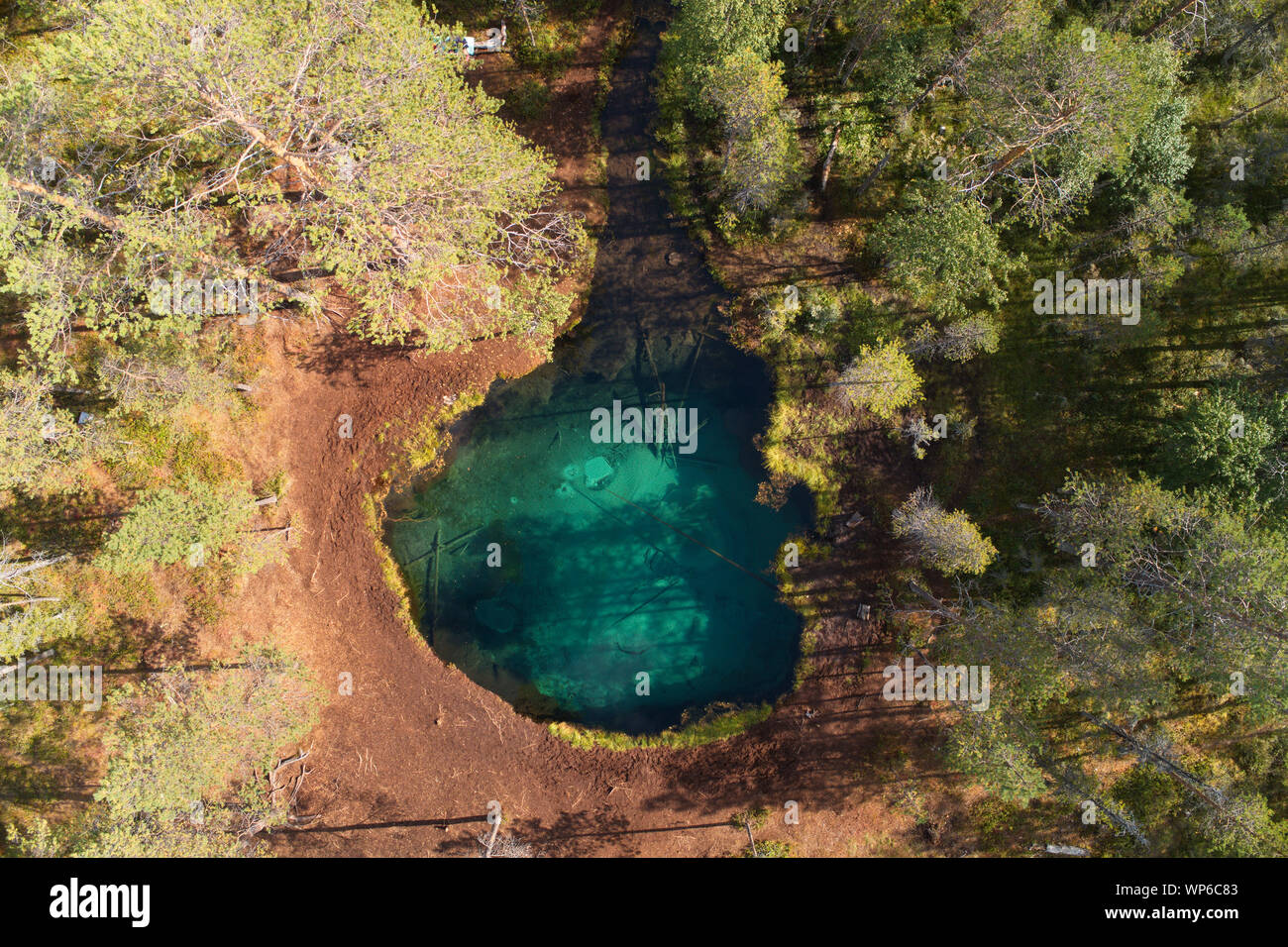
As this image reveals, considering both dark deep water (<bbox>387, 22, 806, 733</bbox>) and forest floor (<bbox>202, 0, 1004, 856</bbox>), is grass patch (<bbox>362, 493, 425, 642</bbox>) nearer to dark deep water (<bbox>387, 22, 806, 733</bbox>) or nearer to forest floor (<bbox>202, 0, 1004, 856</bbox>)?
forest floor (<bbox>202, 0, 1004, 856</bbox>)

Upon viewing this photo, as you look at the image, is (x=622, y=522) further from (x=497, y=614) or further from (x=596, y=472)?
(x=497, y=614)

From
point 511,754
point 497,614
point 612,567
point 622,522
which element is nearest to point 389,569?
point 497,614

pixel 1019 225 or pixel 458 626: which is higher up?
pixel 1019 225

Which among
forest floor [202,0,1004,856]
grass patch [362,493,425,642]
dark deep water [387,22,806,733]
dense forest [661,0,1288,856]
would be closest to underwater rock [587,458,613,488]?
dark deep water [387,22,806,733]

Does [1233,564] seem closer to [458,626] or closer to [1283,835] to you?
[1283,835]
